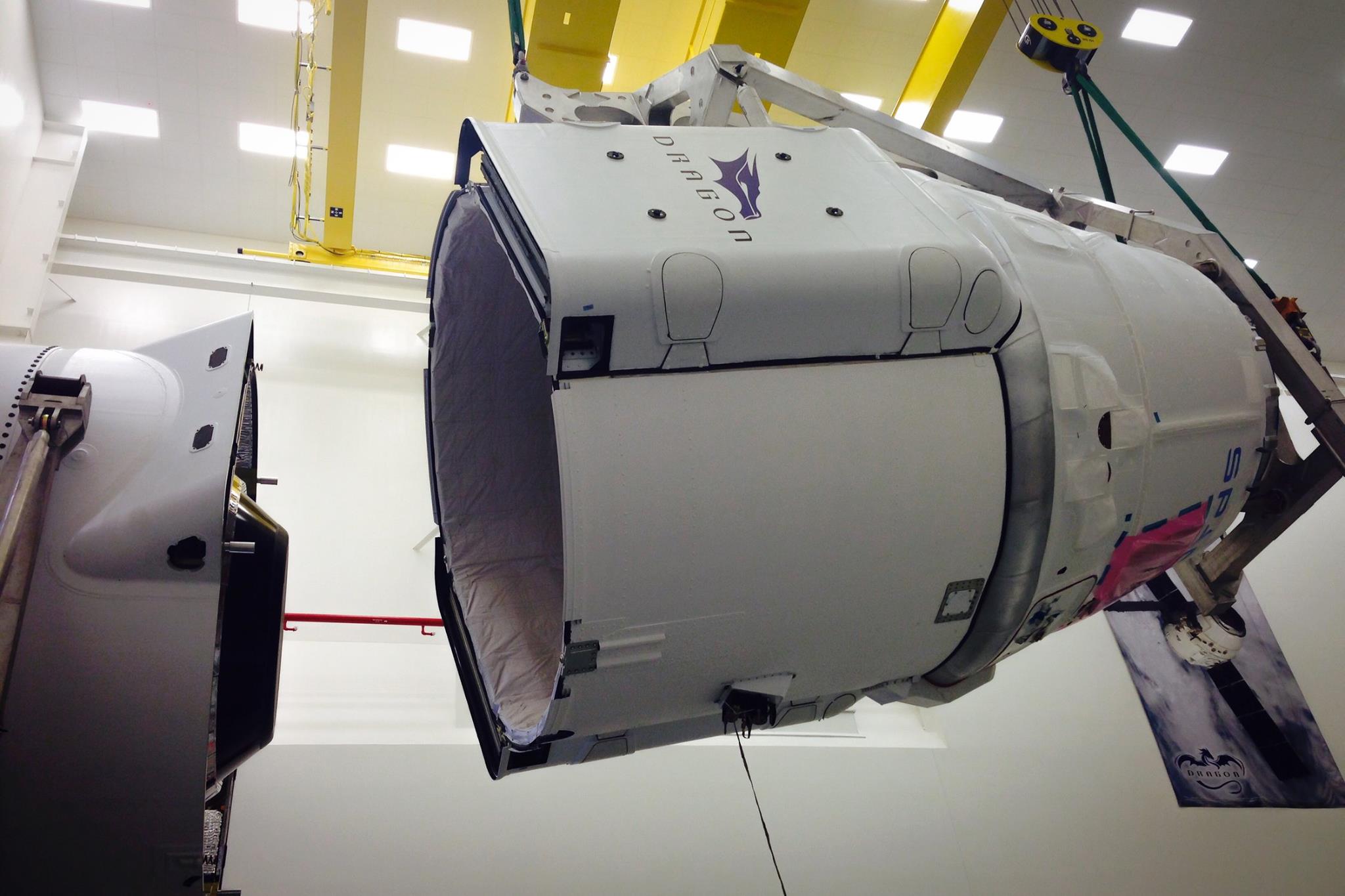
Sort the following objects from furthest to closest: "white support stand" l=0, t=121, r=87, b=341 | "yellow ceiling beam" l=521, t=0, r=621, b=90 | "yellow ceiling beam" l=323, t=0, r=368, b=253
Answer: "yellow ceiling beam" l=323, t=0, r=368, b=253, "yellow ceiling beam" l=521, t=0, r=621, b=90, "white support stand" l=0, t=121, r=87, b=341

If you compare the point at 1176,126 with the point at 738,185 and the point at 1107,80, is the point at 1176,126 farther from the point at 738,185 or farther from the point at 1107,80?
the point at 738,185

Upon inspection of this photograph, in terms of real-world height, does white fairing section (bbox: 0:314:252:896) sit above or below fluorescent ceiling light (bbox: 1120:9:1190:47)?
below

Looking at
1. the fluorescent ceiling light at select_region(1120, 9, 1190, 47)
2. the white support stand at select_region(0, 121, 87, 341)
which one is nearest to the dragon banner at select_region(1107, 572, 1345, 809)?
the fluorescent ceiling light at select_region(1120, 9, 1190, 47)

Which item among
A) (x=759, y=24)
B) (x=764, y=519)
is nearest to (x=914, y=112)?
(x=759, y=24)

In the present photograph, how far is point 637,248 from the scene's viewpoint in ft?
5.65

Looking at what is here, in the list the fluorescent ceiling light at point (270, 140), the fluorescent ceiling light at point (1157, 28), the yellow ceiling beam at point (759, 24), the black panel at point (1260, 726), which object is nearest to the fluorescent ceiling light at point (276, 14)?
the fluorescent ceiling light at point (270, 140)

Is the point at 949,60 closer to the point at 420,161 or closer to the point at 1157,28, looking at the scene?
the point at 1157,28

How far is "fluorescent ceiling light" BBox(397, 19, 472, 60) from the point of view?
7.17m

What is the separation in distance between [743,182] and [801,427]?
652 millimetres

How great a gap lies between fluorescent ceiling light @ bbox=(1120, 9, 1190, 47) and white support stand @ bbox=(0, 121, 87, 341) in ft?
30.1

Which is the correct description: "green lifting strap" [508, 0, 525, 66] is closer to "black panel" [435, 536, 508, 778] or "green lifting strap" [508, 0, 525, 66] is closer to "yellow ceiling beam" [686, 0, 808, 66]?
"black panel" [435, 536, 508, 778]

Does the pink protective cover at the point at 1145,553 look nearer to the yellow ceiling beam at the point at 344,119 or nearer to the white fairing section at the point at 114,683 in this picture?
the white fairing section at the point at 114,683

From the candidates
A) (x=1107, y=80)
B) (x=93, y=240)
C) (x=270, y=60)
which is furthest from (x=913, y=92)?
(x=93, y=240)

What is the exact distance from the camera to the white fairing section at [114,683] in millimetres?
2012
